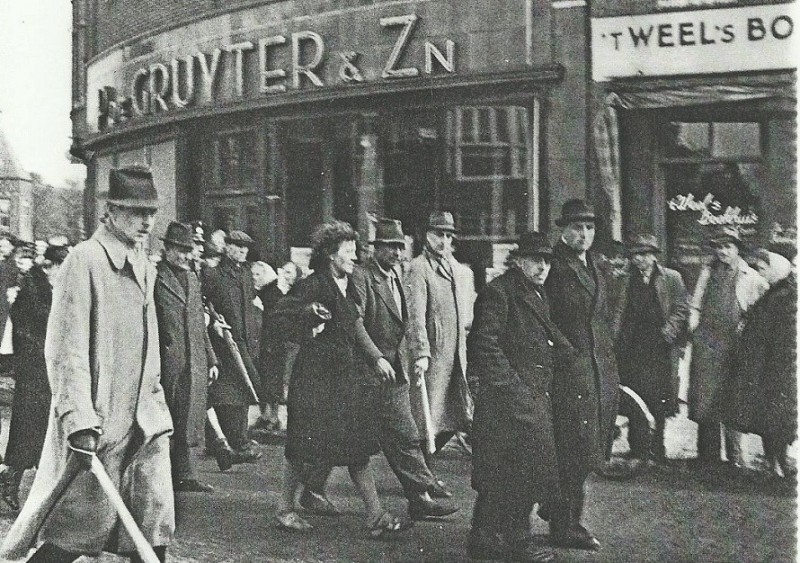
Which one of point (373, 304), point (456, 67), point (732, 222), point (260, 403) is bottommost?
A: point (260, 403)

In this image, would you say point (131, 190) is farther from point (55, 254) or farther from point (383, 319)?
point (55, 254)

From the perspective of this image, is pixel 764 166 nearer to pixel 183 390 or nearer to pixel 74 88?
pixel 183 390

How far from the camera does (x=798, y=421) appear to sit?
5.25m

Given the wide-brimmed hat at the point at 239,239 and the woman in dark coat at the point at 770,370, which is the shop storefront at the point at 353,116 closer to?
the wide-brimmed hat at the point at 239,239

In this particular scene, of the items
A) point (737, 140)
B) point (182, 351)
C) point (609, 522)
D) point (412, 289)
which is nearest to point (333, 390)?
point (412, 289)

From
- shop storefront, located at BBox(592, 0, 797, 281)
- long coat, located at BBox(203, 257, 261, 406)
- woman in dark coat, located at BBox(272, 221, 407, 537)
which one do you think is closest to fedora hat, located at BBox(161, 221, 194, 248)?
long coat, located at BBox(203, 257, 261, 406)

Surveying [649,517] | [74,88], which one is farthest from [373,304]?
[74,88]

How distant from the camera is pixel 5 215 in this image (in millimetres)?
7199

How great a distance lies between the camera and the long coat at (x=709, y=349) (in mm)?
5672

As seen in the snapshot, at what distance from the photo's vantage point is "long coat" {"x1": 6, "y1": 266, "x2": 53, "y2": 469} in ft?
21.7

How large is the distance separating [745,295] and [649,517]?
1.38m

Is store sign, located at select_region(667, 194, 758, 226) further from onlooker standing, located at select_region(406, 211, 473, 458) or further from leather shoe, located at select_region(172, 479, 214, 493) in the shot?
leather shoe, located at select_region(172, 479, 214, 493)

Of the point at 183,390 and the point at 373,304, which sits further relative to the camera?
the point at 183,390

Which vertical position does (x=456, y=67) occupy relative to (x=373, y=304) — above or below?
above
